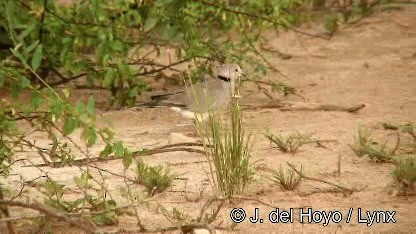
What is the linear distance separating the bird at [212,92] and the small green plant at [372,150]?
4.10 ft

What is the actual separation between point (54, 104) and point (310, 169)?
1.65m

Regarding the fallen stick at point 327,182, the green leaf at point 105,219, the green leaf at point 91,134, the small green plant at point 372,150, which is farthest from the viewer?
the small green plant at point 372,150

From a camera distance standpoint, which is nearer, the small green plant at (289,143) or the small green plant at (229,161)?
the small green plant at (229,161)

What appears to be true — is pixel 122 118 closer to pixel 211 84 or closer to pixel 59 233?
pixel 211 84

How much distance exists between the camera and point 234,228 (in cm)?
338

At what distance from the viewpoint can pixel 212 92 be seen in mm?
5660

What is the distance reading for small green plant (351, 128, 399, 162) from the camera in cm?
426

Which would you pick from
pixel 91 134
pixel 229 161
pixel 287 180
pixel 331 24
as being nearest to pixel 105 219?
pixel 91 134

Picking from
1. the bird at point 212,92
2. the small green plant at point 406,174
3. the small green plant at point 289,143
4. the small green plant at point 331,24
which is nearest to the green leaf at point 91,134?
the small green plant at point 406,174

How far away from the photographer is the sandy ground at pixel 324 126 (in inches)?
142

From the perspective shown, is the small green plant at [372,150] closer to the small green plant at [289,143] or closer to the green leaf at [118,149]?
the small green plant at [289,143]

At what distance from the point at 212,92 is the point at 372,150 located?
66.8 inches

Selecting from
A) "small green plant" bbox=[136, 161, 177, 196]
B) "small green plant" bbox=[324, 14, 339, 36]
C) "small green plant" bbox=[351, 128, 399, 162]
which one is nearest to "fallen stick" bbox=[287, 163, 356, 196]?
"small green plant" bbox=[351, 128, 399, 162]

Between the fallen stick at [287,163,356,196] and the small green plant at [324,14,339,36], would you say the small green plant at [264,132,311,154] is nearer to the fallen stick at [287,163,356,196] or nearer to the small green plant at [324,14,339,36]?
the fallen stick at [287,163,356,196]
